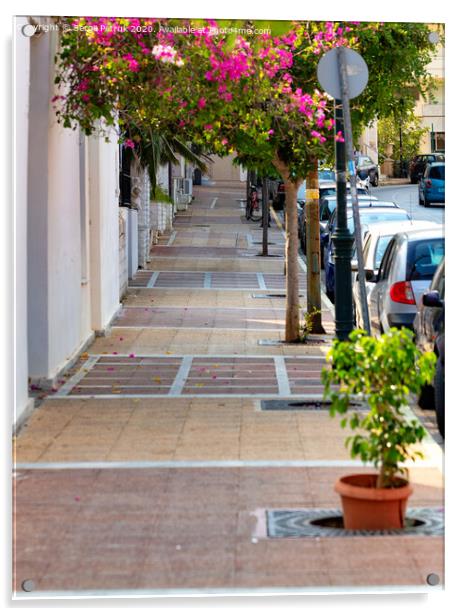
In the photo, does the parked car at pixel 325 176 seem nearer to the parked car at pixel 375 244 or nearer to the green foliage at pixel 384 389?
the parked car at pixel 375 244

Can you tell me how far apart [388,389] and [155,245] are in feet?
25.1

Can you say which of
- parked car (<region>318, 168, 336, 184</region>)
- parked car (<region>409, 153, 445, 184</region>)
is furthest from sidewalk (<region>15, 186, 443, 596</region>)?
parked car (<region>318, 168, 336, 184</region>)

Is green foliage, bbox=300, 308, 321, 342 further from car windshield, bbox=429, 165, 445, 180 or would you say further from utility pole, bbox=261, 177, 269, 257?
utility pole, bbox=261, 177, 269, 257

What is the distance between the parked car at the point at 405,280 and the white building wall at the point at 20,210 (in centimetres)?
204

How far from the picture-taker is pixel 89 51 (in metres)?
7.82

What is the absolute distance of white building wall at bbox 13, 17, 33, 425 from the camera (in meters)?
6.91

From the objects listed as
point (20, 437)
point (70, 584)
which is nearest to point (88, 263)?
point (20, 437)

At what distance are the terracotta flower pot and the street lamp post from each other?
1717 mm

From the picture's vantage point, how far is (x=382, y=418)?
6277 millimetres

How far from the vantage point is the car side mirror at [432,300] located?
24.2 feet

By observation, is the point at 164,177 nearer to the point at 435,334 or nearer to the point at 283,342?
the point at 283,342

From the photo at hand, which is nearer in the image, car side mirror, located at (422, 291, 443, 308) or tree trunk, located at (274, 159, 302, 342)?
car side mirror, located at (422, 291, 443, 308)

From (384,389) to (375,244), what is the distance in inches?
205

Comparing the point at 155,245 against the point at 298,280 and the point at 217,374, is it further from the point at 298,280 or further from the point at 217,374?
the point at 217,374
